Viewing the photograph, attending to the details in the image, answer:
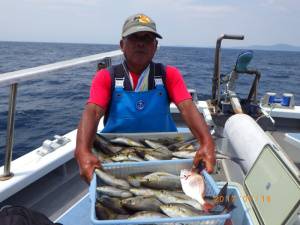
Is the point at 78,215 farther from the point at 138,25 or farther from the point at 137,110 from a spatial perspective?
the point at 138,25

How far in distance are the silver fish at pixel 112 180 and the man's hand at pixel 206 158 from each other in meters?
0.51

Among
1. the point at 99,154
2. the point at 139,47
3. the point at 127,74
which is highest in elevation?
the point at 139,47

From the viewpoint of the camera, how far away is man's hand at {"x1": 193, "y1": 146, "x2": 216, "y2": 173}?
2350 mm

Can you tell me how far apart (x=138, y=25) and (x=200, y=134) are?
1076 millimetres

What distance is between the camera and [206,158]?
→ 2424 mm

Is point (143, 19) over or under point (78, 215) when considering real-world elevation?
over

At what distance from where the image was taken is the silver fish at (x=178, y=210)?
71.2 inches

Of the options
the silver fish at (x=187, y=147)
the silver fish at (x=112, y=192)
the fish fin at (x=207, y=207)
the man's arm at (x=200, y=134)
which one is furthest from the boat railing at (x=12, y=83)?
the fish fin at (x=207, y=207)

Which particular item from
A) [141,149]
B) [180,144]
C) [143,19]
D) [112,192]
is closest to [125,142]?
[141,149]

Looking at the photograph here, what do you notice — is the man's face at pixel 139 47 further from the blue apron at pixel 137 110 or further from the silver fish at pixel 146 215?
the silver fish at pixel 146 215

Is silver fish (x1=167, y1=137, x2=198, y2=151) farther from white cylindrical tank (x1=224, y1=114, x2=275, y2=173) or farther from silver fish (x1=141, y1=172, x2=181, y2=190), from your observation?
white cylindrical tank (x1=224, y1=114, x2=275, y2=173)

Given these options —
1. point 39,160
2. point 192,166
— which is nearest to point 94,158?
point 192,166

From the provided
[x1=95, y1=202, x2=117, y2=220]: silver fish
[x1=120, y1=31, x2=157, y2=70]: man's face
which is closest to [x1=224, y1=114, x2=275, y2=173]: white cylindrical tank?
[x1=120, y1=31, x2=157, y2=70]: man's face

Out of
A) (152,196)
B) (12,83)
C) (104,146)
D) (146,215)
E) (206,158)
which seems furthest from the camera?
(104,146)
